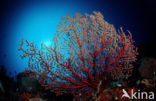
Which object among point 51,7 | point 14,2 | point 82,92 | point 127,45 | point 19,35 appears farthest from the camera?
point 19,35

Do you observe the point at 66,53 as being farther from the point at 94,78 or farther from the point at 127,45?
the point at 127,45

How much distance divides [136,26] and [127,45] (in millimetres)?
10843

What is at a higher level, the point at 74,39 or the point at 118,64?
the point at 74,39

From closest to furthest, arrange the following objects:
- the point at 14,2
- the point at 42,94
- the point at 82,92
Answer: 1. the point at 82,92
2. the point at 42,94
3. the point at 14,2

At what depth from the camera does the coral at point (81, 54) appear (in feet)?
13.0

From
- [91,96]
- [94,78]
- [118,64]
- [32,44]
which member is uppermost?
[32,44]

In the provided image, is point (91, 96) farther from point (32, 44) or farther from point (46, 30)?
point (46, 30)

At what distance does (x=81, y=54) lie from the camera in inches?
154

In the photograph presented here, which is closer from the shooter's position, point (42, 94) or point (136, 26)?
point (42, 94)

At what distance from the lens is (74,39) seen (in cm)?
400

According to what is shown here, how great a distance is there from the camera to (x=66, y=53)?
4141mm

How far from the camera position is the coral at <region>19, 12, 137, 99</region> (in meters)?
3.95

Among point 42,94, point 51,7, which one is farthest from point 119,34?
point 51,7

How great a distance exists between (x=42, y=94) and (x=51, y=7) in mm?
9873
